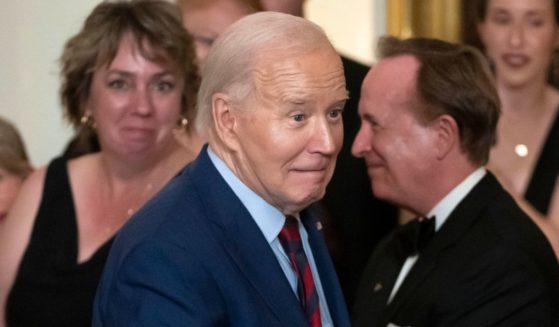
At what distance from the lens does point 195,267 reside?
6.85 ft

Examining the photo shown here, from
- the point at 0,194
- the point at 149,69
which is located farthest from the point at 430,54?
the point at 0,194

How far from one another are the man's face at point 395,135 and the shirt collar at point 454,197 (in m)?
0.07

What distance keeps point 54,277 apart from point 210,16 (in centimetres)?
106

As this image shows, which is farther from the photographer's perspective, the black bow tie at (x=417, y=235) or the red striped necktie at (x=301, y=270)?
the black bow tie at (x=417, y=235)

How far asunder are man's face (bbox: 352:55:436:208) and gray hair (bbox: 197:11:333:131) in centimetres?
115

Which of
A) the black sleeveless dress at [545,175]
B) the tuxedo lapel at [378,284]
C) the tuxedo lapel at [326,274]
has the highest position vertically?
the tuxedo lapel at [326,274]

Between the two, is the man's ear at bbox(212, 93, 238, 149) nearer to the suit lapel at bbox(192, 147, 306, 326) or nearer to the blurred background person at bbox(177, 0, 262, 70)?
the suit lapel at bbox(192, 147, 306, 326)

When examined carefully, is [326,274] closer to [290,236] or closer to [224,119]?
[290,236]

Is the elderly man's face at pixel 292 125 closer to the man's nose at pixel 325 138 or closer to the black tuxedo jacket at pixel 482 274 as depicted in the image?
the man's nose at pixel 325 138

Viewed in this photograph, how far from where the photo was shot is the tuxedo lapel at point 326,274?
2.44 m

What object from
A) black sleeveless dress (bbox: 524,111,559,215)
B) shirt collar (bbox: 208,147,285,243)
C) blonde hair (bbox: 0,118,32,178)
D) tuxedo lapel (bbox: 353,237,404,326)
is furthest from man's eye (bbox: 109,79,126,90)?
black sleeveless dress (bbox: 524,111,559,215)

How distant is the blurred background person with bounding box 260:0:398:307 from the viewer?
3852mm

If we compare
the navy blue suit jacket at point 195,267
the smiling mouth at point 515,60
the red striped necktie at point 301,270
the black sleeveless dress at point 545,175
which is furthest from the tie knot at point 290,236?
the smiling mouth at point 515,60

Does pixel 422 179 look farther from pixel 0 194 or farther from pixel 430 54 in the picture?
pixel 0 194
